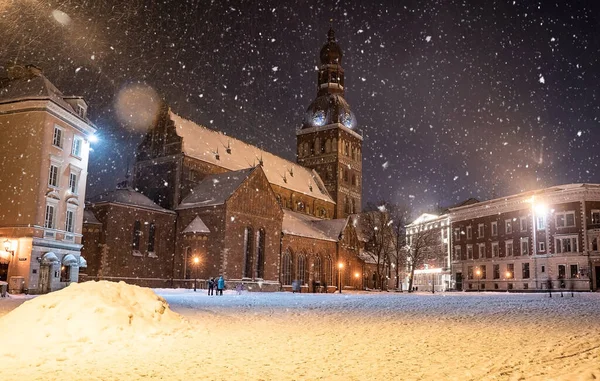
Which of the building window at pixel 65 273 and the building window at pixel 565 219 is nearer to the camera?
the building window at pixel 65 273

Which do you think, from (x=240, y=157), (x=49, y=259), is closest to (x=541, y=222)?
(x=240, y=157)

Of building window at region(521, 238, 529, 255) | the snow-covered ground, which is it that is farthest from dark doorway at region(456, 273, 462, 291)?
the snow-covered ground

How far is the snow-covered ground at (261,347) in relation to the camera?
843cm

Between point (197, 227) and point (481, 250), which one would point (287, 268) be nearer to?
point (197, 227)

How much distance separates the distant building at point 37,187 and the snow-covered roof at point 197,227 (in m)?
14.6

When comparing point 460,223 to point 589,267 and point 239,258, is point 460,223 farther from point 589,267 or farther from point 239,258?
point 239,258

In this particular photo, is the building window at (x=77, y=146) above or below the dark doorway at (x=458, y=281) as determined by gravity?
above

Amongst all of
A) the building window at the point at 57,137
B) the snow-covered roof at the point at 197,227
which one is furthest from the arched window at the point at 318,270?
the building window at the point at 57,137

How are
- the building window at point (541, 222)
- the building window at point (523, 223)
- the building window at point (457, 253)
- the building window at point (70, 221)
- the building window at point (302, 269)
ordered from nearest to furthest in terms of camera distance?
the building window at point (70, 221) → the building window at point (302, 269) → the building window at point (541, 222) → the building window at point (523, 223) → the building window at point (457, 253)

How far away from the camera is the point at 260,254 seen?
5419 centimetres

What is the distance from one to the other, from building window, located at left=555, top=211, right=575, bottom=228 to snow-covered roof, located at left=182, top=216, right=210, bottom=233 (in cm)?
4223

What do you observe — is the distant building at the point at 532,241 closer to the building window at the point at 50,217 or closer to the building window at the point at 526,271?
the building window at the point at 526,271

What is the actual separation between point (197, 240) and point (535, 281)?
139 ft

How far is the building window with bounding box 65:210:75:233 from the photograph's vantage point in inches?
1473
